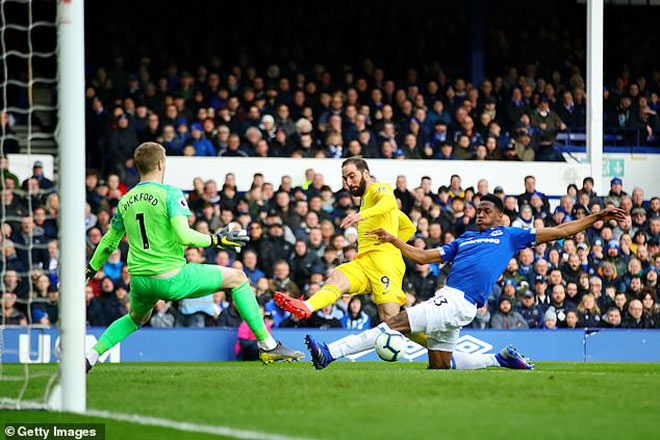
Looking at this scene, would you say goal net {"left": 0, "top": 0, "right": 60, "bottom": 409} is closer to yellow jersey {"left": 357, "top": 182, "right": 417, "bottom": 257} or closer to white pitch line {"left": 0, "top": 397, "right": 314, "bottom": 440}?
white pitch line {"left": 0, "top": 397, "right": 314, "bottom": 440}

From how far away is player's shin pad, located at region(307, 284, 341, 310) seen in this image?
11.0 meters

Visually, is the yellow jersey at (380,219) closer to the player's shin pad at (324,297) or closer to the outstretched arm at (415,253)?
the player's shin pad at (324,297)

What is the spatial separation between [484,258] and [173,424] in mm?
4689

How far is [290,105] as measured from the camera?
20688 millimetres

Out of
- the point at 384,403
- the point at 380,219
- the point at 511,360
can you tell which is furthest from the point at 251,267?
the point at 384,403

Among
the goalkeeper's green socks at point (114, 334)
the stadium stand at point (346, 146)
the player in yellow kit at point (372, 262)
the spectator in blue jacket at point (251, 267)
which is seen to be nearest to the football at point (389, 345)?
the player in yellow kit at point (372, 262)

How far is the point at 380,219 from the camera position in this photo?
1158cm

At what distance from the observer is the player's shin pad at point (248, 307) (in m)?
9.38

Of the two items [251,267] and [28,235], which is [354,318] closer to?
[251,267]

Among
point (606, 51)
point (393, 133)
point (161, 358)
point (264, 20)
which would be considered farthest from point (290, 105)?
point (606, 51)

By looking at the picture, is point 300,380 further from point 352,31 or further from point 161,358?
point 352,31

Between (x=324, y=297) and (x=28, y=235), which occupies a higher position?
(x=28, y=235)

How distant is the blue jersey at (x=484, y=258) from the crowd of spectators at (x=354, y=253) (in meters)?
5.96
